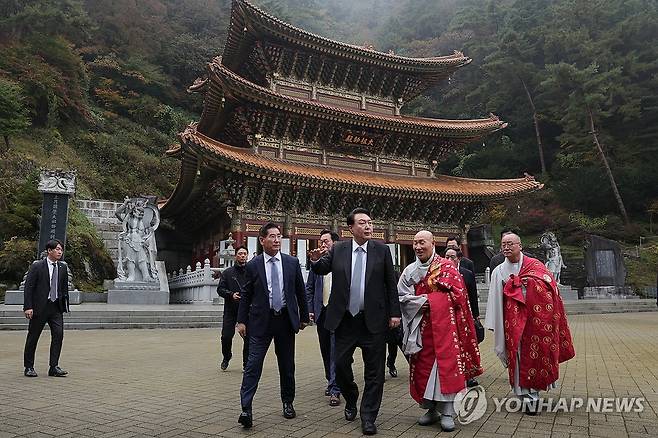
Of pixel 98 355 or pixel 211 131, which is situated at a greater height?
pixel 211 131

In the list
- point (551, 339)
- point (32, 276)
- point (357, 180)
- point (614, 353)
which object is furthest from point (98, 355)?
point (357, 180)

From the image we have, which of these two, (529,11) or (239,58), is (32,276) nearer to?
(239,58)

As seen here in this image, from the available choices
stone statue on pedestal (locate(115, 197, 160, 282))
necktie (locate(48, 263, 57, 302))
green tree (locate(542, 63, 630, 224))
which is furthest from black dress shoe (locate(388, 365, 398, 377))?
green tree (locate(542, 63, 630, 224))

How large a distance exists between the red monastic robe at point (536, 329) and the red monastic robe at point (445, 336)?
1.76ft

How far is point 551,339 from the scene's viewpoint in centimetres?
438

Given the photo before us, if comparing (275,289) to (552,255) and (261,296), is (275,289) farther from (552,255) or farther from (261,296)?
(552,255)

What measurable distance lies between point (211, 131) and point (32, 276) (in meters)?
16.9

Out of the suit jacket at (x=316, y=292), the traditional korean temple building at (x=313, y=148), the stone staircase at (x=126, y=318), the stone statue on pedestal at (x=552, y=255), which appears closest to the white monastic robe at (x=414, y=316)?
the suit jacket at (x=316, y=292)

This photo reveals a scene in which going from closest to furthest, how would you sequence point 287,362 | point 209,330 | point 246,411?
point 246,411, point 287,362, point 209,330

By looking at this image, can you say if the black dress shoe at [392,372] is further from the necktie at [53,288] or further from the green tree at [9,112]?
the green tree at [9,112]

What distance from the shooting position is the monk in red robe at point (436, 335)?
12.7 ft

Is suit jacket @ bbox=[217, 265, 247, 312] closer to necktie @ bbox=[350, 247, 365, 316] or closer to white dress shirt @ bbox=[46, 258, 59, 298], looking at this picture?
white dress shirt @ bbox=[46, 258, 59, 298]

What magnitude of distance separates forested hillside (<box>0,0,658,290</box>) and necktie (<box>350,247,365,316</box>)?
66.7 feet

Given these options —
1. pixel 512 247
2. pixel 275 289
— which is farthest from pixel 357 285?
pixel 512 247
